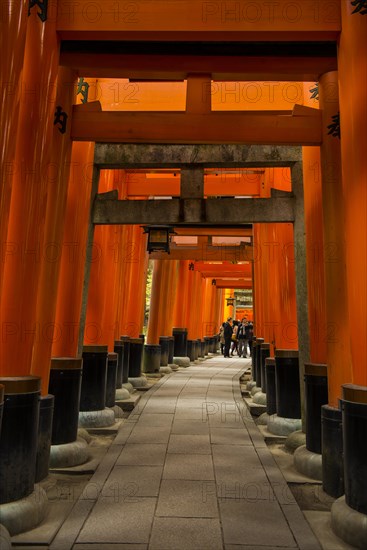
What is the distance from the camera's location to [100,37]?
12.2 ft

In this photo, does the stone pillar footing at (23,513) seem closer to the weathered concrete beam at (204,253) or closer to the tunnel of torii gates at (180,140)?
the tunnel of torii gates at (180,140)

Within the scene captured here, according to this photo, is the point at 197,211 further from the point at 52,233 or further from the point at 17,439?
the point at 17,439

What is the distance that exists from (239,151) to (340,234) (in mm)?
2160

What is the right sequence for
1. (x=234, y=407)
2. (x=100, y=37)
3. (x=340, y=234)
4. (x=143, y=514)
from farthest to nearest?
(x=234, y=407)
(x=340, y=234)
(x=100, y=37)
(x=143, y=514)

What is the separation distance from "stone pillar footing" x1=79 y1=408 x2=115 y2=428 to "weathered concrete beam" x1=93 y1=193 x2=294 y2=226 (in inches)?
97.1

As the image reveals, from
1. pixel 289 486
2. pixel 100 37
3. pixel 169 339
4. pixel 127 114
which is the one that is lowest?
pixel 289 486

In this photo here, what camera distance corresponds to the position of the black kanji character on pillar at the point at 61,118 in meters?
4.12

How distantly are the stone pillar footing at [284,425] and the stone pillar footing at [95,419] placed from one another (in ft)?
6.91

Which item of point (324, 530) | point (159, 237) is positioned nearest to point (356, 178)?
point (324, 530)

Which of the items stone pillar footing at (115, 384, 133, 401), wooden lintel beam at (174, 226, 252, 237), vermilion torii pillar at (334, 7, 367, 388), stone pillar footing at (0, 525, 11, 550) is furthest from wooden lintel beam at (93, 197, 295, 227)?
wooden lintel beam at (174, 226, 252, 237)

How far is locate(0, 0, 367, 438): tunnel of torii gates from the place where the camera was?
3.25 m

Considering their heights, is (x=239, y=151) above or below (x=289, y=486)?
above

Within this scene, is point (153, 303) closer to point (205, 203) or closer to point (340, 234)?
point (205, 203)

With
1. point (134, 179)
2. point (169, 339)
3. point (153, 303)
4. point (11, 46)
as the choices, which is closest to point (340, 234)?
point (11, 46)
